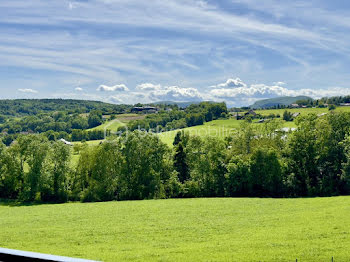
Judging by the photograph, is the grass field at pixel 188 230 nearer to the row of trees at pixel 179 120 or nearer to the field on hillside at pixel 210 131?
the field on hillside at pixel 210 131

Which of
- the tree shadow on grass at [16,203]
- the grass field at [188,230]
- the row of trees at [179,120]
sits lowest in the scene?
the tree shadow on grass at [16,203]

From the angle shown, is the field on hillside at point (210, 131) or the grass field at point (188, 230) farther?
the field on hillside at point (210, 131)

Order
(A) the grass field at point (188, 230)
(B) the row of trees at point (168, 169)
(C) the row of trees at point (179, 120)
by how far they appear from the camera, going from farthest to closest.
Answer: (C) the row of trees at point (179, 120), (B) the row of trees at point (168, 169), (A) the grass field at point (188, 230)

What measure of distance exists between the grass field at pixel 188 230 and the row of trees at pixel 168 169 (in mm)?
6511

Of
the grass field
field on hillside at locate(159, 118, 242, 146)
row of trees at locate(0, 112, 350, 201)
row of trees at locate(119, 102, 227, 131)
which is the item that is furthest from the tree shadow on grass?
row of trees at locate(119, 102, 227, 131)

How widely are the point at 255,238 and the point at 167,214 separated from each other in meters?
12.7

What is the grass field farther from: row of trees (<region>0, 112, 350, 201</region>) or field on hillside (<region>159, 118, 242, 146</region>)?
field on hillside (<region>159, 118, 242, 146</region>)

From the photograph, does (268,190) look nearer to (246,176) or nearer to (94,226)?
(246,176)

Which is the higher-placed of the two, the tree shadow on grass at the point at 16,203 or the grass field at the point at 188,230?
the grass field at the point at 188,230

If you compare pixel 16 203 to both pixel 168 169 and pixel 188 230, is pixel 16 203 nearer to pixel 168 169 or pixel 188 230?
pixel 168 169

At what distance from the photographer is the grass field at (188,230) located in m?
17.1

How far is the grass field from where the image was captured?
17.1 metres

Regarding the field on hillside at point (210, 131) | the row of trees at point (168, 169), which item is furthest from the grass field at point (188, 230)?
the field on hillside at point (210, 131)

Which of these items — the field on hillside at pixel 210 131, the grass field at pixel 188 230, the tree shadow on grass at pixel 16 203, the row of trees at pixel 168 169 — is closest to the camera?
the grass field at pixel 188 230
